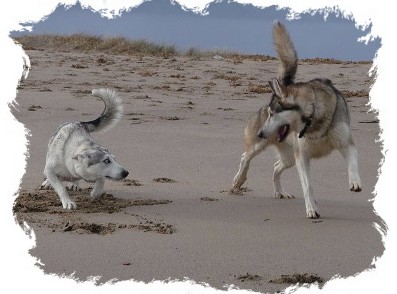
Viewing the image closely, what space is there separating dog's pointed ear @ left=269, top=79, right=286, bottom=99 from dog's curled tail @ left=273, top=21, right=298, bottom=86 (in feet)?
1.94

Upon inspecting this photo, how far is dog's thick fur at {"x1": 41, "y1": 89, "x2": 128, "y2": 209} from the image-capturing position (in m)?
7.32

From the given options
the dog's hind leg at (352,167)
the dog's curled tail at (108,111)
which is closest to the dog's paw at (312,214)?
the dog's hind leg at (352,167)

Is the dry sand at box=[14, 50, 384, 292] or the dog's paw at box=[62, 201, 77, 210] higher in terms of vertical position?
the dry sand at box=[14, 50, 384, 292]

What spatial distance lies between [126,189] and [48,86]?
863 cm

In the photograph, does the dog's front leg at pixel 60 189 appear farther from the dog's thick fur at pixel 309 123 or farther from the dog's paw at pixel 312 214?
the dog's paw at pixel 312 214

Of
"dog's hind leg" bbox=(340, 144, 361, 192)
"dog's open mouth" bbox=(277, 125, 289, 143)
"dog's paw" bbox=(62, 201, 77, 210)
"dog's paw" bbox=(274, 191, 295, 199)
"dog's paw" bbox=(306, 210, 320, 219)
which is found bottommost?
"dog's paw" bbox=(62, 201, 77, 210)

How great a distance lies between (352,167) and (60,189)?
2.84 meters

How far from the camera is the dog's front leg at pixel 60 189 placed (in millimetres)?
7141

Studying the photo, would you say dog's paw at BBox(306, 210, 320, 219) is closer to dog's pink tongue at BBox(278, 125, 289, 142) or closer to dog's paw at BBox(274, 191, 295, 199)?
dog's pink tongue at BBox(278, 125, 289, 142)

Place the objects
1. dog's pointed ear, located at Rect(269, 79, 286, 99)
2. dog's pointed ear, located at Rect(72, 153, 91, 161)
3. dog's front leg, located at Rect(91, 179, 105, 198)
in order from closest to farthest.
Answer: dog's pointed ear, located at Rect(269, 79, 286, 99) < dog's pointed ear, located at Rect(72, 153, 91, 161) < dog's front leg, located at Rect(91, 179, 105, 198)

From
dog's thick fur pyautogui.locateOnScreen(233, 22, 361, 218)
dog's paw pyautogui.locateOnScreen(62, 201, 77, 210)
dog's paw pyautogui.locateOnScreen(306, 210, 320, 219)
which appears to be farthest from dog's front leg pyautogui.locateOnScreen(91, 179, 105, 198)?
dog's paw pyautogui.locateOnScreen(306, 210, 320, 219)

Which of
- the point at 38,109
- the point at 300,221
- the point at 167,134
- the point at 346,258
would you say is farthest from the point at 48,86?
the point at 346,258

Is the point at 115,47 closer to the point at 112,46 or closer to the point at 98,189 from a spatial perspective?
the point at 112,46

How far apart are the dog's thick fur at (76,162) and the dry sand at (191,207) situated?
0.63 ft
